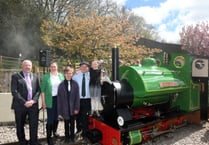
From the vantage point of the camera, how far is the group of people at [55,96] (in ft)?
17.2

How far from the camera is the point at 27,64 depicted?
5.23 metres

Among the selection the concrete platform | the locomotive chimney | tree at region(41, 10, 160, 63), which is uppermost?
tree at region(41, 10, 160, 63)

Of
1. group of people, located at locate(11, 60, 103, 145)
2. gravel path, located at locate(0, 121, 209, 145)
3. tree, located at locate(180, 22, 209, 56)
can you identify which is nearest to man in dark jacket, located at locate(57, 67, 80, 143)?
group of people, located at locate(11, 60, 103, 145)

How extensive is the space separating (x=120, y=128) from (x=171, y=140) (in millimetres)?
1742

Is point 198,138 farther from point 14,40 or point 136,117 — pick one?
point 14,40

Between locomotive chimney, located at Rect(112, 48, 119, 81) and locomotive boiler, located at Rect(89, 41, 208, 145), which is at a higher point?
locomotive chimney, located at Rect(112, 48, 119, 81)

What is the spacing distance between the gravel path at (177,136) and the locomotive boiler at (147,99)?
7.2 inches

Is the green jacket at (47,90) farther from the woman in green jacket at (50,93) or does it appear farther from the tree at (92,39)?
the tree at (92,39)

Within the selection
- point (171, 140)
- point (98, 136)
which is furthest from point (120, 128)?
point (171, 140)

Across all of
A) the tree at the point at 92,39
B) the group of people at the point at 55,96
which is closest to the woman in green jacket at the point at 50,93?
the group of people at the point at 55,96

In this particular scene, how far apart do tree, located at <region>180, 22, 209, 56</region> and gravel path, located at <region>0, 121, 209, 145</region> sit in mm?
17625

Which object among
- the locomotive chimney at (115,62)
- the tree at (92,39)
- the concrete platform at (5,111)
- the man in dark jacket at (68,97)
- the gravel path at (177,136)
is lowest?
the gravel path at (177,136)

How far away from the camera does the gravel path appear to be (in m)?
6.25

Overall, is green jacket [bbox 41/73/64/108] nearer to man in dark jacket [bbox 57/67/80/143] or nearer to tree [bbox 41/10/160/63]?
man in dark jacket [bbox 57/67/80/143]
